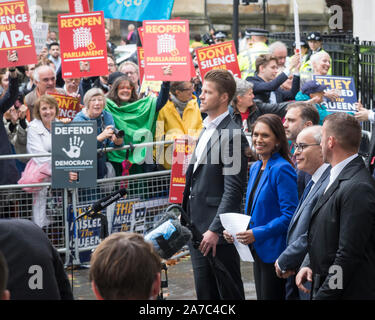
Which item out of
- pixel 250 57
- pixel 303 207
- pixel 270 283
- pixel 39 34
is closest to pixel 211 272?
pixel 270 283

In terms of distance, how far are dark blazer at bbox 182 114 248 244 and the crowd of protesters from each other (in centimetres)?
10

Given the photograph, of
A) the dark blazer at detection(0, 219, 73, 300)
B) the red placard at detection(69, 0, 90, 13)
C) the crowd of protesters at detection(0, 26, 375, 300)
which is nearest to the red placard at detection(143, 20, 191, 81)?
the crowd of protesters at detection(0, 26, 375, 300)

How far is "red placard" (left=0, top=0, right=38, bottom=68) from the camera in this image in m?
8.99

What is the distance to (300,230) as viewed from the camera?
504 cm

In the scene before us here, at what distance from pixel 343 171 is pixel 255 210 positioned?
1.25 meters

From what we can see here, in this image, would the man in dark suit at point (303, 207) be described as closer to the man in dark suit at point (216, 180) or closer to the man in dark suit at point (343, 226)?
the man in dark suit at point (343, 226)

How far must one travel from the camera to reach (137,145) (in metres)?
8.46

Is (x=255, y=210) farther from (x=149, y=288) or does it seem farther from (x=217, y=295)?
(x=149, y=288)

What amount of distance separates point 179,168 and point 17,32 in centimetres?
266

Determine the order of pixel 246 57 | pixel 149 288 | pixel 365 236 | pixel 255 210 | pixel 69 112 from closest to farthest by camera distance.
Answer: pixel 149 288 → pixel 365 236 → pixel 255 210 → pixel 69 112 → pixel 246 57

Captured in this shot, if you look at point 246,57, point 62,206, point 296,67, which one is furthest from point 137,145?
point 246,57

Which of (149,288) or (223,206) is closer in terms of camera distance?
(149,288)

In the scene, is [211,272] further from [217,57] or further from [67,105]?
[217,57]

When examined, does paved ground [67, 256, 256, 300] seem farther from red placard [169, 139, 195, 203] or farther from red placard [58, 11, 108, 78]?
red placard [58, 11, 108, 78]
